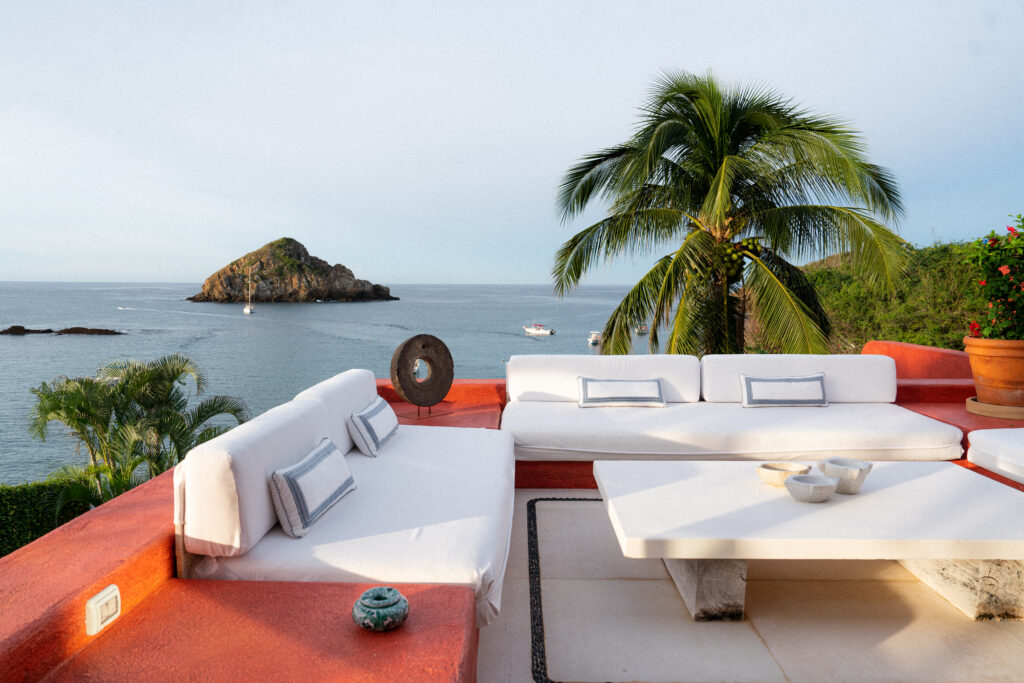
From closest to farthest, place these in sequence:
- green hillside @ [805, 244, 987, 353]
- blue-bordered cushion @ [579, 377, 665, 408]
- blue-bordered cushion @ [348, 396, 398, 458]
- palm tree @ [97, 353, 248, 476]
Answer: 1. blue-bordered cushion @ [348, 396, 398, 458]
2. blue-bordered cushion @ [579, 377, 665, 408]
3. palm tree @ [97, 353, 248, 476]
4. green hillside @ [805, 244, 987, 353]

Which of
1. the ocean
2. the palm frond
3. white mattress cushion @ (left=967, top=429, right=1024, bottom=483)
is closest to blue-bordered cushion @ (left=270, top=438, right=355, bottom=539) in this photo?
white mattress cushion @ (left=967, top=429, right=1024, bottom=483)

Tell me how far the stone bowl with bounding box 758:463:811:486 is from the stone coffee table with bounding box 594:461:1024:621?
4cm

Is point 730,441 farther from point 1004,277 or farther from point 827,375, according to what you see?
point 1004,277

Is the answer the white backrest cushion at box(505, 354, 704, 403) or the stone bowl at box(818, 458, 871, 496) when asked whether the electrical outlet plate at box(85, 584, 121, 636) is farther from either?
the white backrest cushion at box(505, 354, 704, 403)

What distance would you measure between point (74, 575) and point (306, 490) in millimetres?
710

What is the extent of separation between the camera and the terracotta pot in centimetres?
413

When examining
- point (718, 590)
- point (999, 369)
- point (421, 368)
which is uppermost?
point (999, 369)

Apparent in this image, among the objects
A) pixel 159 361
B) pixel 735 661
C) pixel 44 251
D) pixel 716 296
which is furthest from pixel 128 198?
pixel 735 661

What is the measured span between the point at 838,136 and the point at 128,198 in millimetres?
38868

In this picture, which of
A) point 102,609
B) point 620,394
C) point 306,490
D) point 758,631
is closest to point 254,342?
point 620,394

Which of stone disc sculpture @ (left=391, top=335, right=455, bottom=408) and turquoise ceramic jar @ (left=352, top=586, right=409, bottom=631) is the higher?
stone disc sculpture @ (left=391, top=335, right=455, bottom=408)

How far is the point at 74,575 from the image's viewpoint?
5.34 feet

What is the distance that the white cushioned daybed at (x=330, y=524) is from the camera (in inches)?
74.6

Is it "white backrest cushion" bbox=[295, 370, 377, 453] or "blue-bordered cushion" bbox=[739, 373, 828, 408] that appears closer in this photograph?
"white backrest cushion" bbox=[295, 370, 377, 453]
